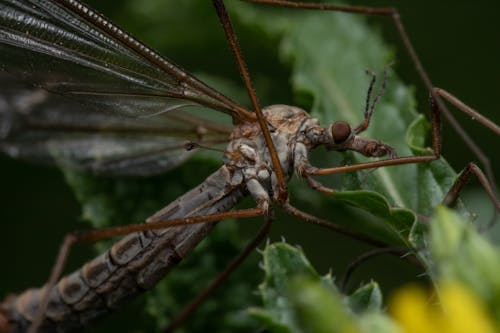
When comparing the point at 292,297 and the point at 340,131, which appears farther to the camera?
the point at 340,131

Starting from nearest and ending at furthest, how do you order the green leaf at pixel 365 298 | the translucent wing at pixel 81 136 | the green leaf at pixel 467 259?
the green leaf at pixel 467 259 → the green leaf at pixel 365 298 → the translucent wing at pixel 81 136

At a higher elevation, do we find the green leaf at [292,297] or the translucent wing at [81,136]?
the translucent wing at [81,136]

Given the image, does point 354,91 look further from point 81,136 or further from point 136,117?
point 81,136

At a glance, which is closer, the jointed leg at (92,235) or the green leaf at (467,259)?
the green leaf at (467,259)

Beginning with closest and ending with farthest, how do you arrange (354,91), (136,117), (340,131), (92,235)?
1. (92,235)
2. (340,131)
3. (136,117)
4. (354,91)

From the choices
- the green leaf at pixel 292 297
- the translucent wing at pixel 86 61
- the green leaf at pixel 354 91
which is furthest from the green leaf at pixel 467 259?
the translucent wing at pixel 86 61

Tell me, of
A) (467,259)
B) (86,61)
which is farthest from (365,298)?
(86,61)

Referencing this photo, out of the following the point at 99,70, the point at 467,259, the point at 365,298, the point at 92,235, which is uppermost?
the point at 99,70

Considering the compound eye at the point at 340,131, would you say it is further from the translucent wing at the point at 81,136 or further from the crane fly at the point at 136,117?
the translucent wing at the point at 81,136
